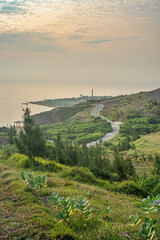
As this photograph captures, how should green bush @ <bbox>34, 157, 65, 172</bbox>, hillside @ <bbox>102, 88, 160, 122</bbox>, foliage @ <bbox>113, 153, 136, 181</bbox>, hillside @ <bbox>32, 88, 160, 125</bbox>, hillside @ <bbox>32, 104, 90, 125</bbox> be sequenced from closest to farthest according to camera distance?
1. foliage @ <bbox>113, 153, 136, 181</bbox>
2. green bush @ <bbox>34, 157, 65, 172</bbox>
3. hillside @ <bbox>102, 88, 160, 122</bbox>
4. hillside @ <bbox>32, 88, 160, 125</bbox>
5. hillside @ <bbox>32, 104, 90, 125</bbox>

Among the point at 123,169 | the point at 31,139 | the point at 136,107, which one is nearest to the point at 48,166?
the point at 31,139

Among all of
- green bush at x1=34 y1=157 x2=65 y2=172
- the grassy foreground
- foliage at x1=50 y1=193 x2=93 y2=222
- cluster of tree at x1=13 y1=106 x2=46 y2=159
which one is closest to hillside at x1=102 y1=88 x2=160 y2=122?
cluster of tree at x1=13 y1=106 x2=46 y2=159

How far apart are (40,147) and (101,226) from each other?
36.5ft

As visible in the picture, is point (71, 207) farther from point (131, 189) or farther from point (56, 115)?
point (56, 115)

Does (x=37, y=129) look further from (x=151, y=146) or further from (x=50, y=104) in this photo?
(x=50, y=104)

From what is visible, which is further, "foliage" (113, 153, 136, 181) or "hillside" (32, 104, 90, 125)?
"hillside" (32, 104, 90, 125)

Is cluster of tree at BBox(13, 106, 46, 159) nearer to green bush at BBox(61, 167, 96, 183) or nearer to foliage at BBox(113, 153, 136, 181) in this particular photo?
green bush at BBox(61, 167, 96, 183)

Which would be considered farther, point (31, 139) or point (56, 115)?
point (56, 115)

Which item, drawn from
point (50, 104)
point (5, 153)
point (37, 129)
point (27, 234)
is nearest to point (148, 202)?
point (27, 234)

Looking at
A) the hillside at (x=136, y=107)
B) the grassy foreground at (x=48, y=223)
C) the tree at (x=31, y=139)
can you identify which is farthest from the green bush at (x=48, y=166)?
the hillside at (x=136, y=107)

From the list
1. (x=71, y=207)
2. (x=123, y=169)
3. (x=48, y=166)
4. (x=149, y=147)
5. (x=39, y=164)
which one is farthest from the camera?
(x=149, y=147)

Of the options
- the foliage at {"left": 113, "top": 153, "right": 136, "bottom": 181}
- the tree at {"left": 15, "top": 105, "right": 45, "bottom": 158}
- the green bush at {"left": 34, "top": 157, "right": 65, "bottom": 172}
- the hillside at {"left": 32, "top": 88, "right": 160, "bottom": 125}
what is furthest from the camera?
the hillside at {"left": 32, "top": 88, "right": 160, "bottom": 125}

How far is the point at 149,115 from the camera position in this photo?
47344 millimetres

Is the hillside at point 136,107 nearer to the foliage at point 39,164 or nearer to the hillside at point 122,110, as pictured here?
the hillside at point 122,110
